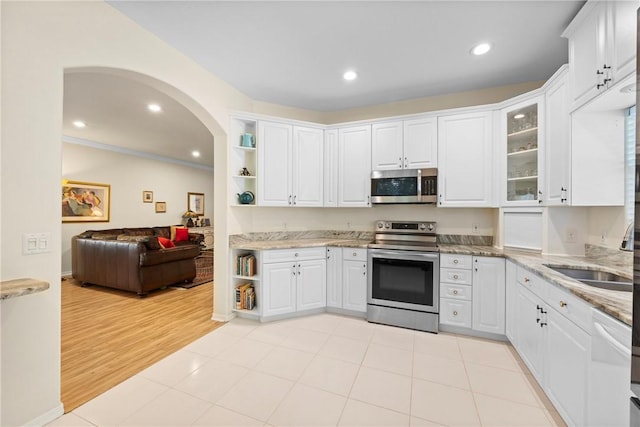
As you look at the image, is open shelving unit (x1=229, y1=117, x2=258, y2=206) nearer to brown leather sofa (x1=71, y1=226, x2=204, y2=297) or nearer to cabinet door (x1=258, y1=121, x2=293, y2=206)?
cabinet door (x1=258, y1=121, x2=293, y2=206)

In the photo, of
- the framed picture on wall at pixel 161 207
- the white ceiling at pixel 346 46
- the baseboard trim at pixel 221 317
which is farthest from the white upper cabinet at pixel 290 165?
the framed picture on wall at pixel 161 207

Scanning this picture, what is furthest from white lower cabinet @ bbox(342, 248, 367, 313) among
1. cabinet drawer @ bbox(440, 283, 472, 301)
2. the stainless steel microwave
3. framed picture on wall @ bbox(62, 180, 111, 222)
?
framed picture on wall @ bbox(62, 180, 111, 222)

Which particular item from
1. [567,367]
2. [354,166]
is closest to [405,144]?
[354,166]

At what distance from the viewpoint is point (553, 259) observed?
2.17 m

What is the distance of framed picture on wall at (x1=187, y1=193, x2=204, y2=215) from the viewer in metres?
8.20

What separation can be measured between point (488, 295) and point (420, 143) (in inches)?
71.8

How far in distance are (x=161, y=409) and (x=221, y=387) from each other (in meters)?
0.38

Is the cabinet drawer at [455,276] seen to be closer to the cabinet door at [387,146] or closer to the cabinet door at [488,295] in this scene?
the cabinet door at [488,295]

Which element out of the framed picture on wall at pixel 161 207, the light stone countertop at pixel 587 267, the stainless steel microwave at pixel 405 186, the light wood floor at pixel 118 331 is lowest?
the light wood floor at pixel 118 331

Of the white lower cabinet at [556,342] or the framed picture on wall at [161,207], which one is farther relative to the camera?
the framed picture on wall at [161,207]

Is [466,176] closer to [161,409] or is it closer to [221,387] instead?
[221,387]

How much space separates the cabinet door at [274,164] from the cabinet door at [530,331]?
2571 mm

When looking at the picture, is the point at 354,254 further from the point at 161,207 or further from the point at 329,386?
the point at 161,207

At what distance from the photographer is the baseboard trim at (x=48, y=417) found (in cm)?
152
